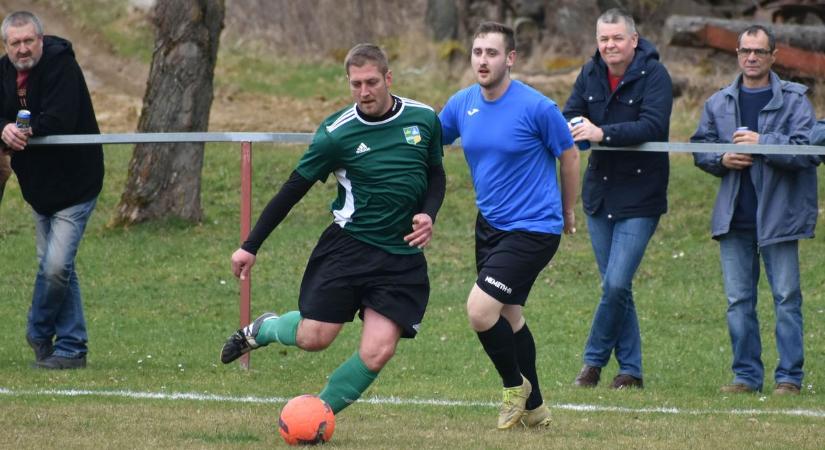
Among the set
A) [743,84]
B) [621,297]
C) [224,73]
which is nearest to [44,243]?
[621,297]

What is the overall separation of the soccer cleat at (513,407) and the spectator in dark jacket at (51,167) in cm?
343

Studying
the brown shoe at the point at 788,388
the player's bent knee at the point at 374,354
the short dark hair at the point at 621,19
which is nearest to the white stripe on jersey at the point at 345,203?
the player's bent knee at the point at 374,354

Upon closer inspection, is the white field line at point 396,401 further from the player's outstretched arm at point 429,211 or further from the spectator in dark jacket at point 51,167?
the player's outstretched arm at point 429,211

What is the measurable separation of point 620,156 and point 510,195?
168 centimetres

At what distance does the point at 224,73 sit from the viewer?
1041 inches

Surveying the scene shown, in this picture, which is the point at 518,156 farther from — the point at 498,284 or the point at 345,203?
the point at 345,203

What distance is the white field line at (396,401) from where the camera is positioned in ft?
26.5

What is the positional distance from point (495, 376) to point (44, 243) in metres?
3.09

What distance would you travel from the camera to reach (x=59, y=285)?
373 inches

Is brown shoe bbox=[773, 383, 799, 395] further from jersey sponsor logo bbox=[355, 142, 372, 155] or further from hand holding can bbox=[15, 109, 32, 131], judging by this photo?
hand holding can bbox=[15, 109, 32, 131]

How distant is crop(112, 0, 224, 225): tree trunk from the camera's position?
15812mm

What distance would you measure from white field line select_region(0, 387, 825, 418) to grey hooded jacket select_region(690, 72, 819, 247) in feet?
3.80

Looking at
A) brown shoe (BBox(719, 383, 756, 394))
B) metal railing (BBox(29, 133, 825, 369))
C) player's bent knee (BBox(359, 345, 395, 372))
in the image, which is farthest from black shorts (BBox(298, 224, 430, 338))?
brown shoe (BBox(719, 383, 756, 394))

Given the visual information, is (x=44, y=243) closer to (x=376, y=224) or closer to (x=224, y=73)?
(x=376, y=224)
